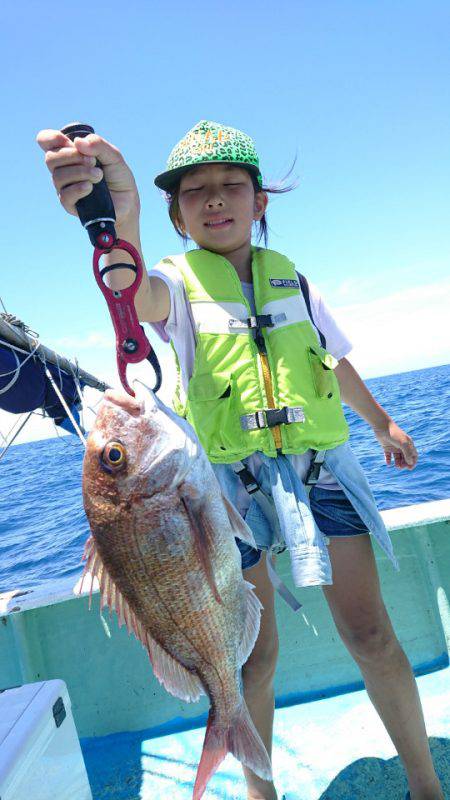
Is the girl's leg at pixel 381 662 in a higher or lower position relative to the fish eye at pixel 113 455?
lower

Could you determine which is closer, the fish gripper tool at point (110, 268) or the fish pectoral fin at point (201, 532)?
the fish gripper tool at point (110, 268)

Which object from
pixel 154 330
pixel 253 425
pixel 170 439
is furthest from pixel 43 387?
pixel 170 439

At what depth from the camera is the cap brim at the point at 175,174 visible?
7.05ft

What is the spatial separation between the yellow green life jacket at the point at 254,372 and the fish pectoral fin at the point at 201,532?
55cm

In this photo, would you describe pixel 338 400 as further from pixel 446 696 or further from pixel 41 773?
pixel 446 696

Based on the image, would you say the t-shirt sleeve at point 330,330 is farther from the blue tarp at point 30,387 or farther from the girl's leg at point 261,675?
the blue tarp at point 30,387

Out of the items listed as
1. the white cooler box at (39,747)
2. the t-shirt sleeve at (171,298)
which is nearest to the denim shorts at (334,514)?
the t-shirt sleeve at (171,298)

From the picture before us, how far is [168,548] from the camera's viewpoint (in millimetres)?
1486

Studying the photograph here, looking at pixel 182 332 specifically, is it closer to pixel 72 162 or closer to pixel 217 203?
pixel 217 203

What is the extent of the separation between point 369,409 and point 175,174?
1.47 meters

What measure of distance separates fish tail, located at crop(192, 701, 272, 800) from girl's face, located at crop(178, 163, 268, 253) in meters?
1.82

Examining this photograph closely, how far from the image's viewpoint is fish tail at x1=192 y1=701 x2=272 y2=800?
1571 mm

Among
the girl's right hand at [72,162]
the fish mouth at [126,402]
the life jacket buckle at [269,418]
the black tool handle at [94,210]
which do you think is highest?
the girl's right hand at [72,162]

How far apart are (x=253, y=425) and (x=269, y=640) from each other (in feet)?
2.94
